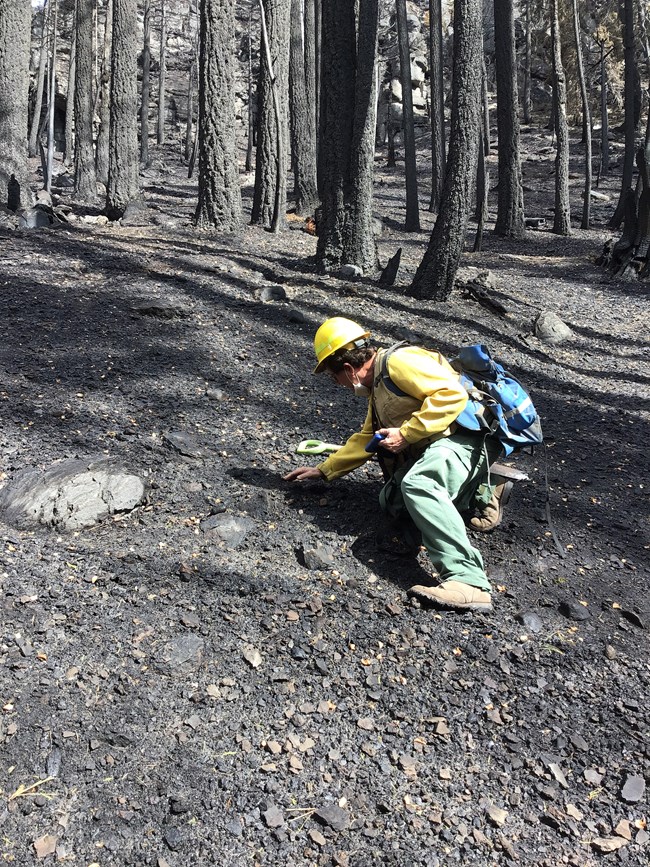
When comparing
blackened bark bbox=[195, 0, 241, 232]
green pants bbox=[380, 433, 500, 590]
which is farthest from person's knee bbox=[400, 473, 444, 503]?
blackened bark bbox=[195, 0, 241, 232]

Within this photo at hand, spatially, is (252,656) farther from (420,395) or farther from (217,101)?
(217,101)

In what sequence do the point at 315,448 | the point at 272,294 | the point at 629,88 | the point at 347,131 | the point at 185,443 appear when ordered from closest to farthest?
the point at 315,448 → the point at 185,443 → the point at 272,294 → the point at 347,131 → the point at 629,88

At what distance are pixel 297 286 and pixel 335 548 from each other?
569cm

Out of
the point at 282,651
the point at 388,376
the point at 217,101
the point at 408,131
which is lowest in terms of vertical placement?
the point at 282,651

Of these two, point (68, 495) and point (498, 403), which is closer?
point (498, 403)

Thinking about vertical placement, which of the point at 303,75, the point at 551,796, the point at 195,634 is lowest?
the point at 551,796

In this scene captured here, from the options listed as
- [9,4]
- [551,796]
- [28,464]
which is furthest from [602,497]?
[9,4]

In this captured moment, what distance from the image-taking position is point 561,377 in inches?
319

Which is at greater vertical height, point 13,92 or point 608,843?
point 13,92

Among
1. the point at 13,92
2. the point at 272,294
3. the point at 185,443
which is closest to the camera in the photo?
the point at 185,443

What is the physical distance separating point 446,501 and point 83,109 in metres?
16.2

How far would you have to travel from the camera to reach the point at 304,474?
15.3ft

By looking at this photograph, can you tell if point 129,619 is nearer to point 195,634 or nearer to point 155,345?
point 195,634

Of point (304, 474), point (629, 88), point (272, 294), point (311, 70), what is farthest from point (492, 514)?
point (311, 70)
